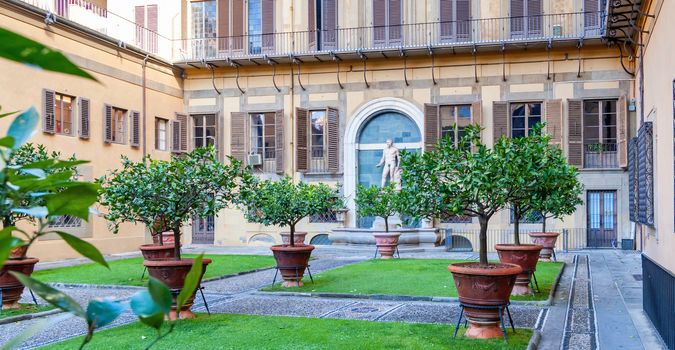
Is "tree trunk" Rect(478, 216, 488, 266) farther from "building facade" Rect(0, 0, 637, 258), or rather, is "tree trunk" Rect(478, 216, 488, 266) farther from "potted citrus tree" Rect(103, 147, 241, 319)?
"building facade" Rect(0, 0, 637, 258)

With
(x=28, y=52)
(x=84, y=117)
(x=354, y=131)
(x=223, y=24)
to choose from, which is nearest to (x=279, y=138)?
(x=354, y=131)

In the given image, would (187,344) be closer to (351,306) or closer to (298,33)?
(351,306)

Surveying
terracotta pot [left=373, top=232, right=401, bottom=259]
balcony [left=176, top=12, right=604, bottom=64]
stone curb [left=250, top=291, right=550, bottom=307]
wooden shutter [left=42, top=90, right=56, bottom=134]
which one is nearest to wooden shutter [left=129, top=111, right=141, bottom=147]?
balcony [left=176, top=12, right=604, bottom=64]

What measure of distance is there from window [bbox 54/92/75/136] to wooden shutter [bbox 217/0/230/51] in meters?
7.51

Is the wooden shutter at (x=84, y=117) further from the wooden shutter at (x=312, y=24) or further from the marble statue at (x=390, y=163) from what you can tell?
the marble statue at (x=390, y=163)

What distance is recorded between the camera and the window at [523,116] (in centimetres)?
2420

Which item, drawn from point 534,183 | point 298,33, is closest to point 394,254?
point 298,33

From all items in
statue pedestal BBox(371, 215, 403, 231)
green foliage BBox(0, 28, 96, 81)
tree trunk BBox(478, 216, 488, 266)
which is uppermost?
green foliage BBox(0, 28, 96, 81)

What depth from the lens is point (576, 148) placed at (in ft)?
76.9

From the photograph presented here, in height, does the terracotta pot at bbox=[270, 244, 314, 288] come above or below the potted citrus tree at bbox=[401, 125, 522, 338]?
below

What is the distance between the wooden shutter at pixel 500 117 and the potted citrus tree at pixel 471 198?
15.4 metres

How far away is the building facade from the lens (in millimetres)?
23219

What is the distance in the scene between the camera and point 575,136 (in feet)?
77.0

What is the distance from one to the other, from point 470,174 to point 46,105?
15.4 metres
